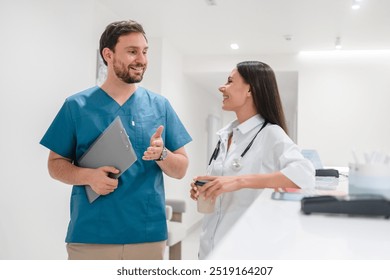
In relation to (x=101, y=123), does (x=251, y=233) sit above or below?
below

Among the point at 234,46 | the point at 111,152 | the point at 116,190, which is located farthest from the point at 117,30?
the point at 234,46

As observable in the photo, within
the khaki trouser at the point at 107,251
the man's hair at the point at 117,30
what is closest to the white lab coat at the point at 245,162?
→ the khaki trouser at the point at 107,251

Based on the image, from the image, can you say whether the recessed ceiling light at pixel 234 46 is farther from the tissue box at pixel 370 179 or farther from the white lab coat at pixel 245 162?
the tissue box at pixel 370 179

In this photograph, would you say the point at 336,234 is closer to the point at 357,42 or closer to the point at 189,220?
the point at 357,42

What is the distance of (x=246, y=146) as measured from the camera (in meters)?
1.32

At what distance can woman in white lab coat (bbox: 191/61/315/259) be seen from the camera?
1.23m

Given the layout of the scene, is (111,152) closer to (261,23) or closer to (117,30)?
(117,30)

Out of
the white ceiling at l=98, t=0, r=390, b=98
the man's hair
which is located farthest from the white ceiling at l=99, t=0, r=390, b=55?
the man's hair

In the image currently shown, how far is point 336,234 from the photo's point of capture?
0.57 metres

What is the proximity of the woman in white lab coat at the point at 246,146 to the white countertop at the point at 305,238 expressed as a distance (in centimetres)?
47

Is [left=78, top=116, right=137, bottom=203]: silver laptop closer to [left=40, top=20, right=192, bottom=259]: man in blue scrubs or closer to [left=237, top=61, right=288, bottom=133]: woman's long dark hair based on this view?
[left=40, top=20, right=192, bottom=259]: man in blue scrubs

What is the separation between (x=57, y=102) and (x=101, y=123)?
1406 mm

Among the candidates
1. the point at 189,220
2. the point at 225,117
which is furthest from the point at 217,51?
the point at 225,117

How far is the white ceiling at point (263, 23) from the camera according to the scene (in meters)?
3.52
